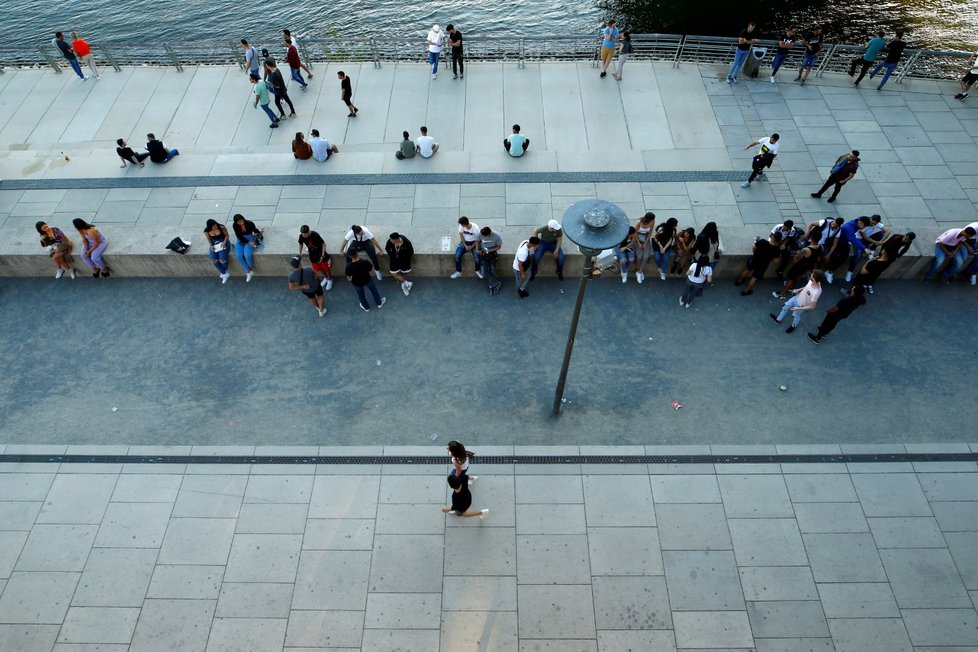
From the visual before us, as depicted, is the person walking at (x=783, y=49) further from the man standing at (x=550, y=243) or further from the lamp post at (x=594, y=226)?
the lamp post at (x=594, y=226)

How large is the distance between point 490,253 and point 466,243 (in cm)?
52

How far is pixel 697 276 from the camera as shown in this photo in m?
9.53

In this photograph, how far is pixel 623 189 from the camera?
12305mm

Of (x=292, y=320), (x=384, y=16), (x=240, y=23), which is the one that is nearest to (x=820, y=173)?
(x=292, y=320)

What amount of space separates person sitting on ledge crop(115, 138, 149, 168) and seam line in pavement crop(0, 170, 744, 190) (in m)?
0.49

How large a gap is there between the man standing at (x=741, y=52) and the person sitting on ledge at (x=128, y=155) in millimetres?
15520

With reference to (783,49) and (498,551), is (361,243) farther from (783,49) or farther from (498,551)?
(783,49)

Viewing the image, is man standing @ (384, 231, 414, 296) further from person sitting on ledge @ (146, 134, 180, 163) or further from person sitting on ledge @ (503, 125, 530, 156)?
person sitting on ledge @ (146, 134, 180, 163)

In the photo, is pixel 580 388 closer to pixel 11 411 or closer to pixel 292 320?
pixel 292 320

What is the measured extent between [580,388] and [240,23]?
2653 centimetres

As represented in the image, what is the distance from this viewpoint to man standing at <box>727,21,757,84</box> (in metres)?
14.6

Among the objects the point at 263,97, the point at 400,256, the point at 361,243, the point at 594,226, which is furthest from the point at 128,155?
the point at 594,226

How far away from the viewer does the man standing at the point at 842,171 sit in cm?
1087

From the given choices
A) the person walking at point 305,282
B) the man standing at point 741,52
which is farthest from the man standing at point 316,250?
the man standing at point 741,52
